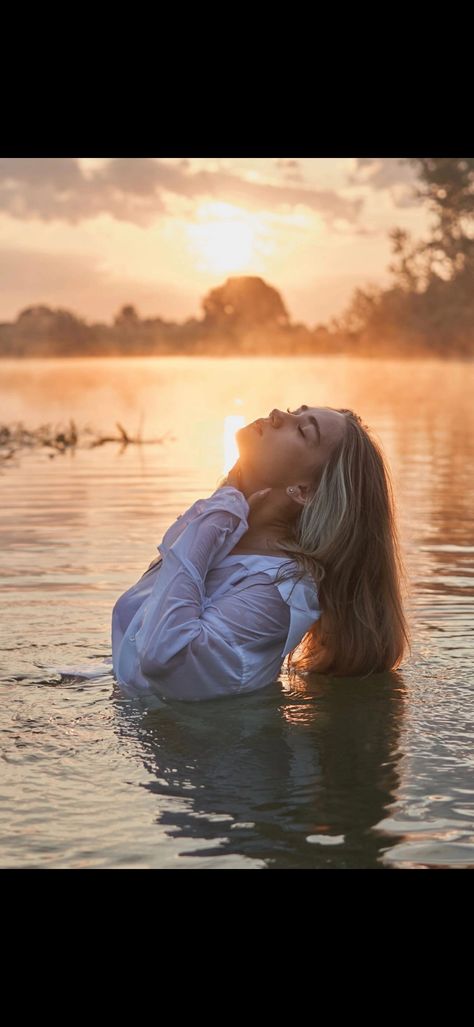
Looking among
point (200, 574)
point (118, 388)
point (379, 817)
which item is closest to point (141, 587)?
point (200, 574)

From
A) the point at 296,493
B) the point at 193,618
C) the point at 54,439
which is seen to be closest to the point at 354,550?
the point at 296,493

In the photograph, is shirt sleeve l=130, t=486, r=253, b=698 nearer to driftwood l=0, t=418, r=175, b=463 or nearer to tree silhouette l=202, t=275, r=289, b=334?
driftwood l=0, t=418, r=175, b=463

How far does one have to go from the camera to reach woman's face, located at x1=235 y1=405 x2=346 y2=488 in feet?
16.5

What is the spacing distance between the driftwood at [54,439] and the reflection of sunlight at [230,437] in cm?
84

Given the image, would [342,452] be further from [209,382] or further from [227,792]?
[209,382]

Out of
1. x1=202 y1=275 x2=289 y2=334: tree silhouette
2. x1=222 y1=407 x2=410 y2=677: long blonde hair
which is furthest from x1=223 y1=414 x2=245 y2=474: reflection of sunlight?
x1=202 y1=275 x2=289 y2=334: tree silhouette

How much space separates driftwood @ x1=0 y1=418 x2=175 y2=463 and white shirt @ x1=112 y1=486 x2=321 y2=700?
34.9 ft

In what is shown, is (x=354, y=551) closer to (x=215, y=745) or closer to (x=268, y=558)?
(x=268, y=558)

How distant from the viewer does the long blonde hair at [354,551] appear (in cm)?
508

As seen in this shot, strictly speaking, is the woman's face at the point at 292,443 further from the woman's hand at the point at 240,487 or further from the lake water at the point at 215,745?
the lake water at the point at 215,745

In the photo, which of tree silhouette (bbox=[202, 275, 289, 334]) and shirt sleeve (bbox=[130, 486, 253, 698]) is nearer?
shirt sleeve (bbox=[130, 486, 253, 698])

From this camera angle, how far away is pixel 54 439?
652 inches

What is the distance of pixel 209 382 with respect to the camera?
36.6 metres

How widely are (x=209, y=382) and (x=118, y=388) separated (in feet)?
14.0
